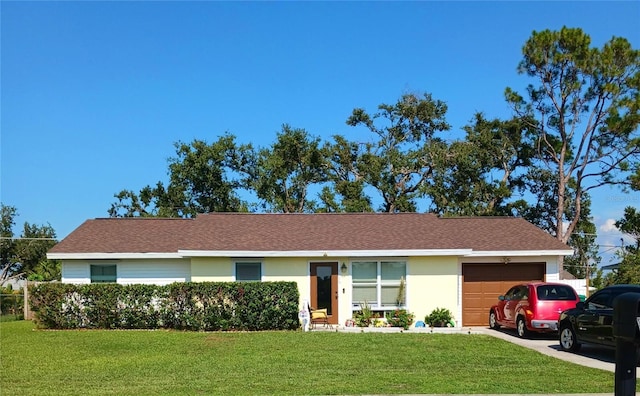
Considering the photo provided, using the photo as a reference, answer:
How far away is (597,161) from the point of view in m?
36.3

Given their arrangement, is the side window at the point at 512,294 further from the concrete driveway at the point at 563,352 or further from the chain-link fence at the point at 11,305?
the chain-link fence at the point at 11,305

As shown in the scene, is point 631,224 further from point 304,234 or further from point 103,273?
point 103,273

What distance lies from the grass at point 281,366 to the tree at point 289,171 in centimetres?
2173

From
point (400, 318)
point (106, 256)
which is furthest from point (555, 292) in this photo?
point (106, 256)

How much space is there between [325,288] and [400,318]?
281 centimetres

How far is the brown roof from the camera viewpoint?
21438mm

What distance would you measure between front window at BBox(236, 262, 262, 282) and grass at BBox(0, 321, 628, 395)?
3.73m

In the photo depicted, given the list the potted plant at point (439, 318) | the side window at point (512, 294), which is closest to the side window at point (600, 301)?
the side window at point (512, 294)

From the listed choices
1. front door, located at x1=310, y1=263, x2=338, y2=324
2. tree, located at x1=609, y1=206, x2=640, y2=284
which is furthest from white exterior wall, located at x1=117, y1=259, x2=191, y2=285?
tree, located at x1=609, y1=206, x2=640, y2=284

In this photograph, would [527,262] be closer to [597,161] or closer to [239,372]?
[239,372]

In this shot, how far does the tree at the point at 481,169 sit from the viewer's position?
38688 millimetres

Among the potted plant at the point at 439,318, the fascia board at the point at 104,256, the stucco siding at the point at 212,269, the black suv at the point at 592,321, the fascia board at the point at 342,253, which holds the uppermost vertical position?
the fascia board at the point at 342,253

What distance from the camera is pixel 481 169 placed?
131 feet

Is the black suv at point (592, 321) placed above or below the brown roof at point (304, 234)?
below
